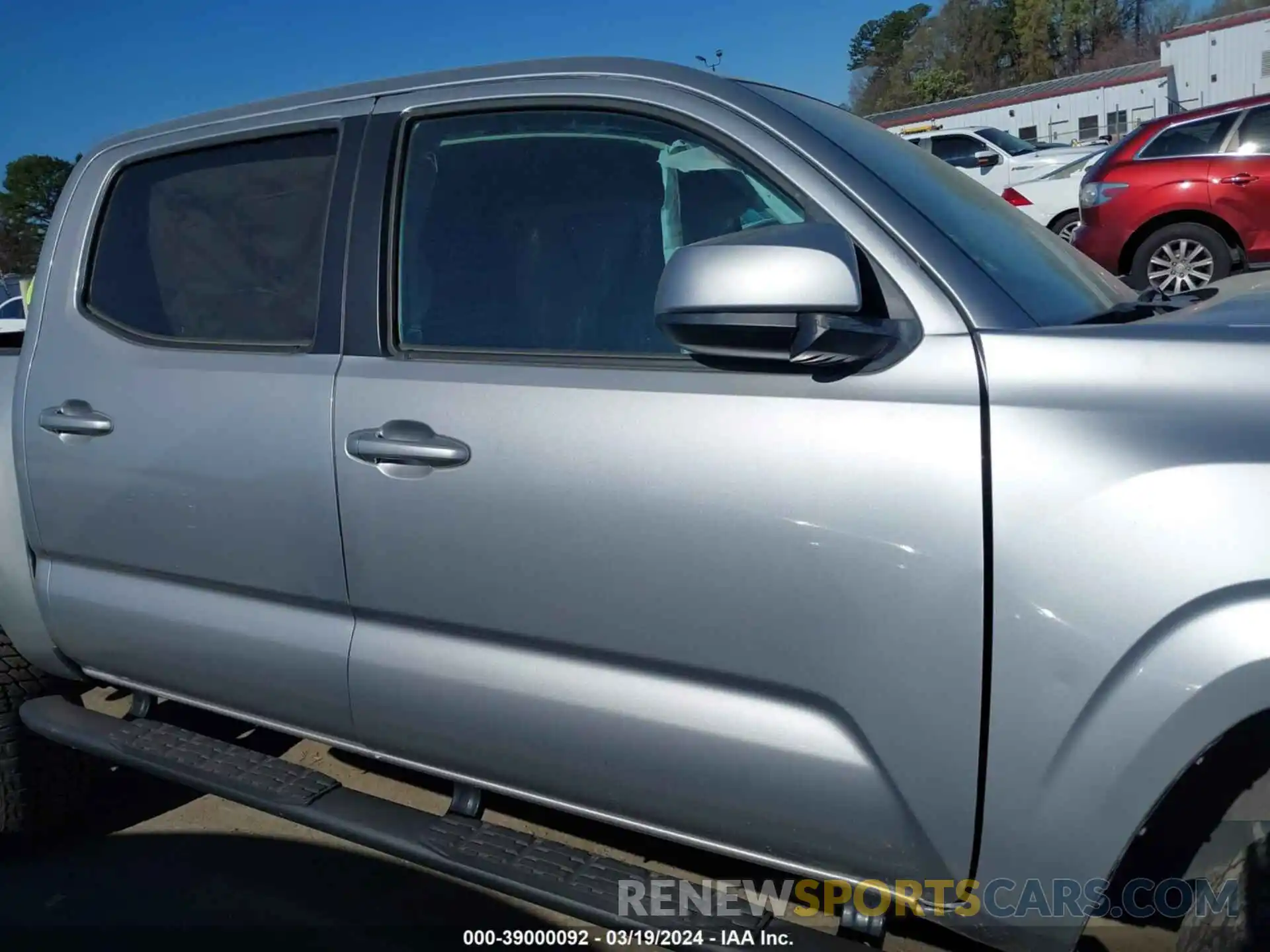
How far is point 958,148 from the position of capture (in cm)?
1511

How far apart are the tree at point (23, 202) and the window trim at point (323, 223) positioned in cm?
3004

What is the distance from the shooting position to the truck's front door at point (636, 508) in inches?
62.4

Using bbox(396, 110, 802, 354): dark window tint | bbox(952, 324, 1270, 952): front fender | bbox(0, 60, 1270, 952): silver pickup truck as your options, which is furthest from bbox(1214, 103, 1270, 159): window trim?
bbox(952, 324, 1270, 952): front fender

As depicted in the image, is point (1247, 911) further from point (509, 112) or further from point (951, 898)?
point (509, 112)

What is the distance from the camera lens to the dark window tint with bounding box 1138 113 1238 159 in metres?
8.20

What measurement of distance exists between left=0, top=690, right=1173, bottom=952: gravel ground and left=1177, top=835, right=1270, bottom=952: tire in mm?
803

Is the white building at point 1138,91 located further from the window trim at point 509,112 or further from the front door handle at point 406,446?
the front door handle at point 406,446

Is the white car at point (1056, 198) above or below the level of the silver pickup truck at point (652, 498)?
above

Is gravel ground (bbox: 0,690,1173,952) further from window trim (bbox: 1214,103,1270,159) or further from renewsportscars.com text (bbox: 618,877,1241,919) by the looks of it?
window trim (bbox: 1214,103,1270,159)

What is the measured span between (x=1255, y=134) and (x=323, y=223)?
26.6 feet

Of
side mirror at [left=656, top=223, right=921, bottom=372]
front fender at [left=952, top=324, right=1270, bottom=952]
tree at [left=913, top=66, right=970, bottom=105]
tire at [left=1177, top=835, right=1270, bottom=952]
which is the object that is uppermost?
tree at [left=913, top=66, right=970, bottom=105]

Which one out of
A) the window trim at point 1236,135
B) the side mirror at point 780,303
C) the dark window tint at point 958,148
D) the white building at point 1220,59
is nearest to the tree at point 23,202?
the dark window tint at point 958,148

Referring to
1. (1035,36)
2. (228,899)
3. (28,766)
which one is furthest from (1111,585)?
(1035,36)

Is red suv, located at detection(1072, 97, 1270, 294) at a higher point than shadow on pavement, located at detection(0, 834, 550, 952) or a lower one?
higher
